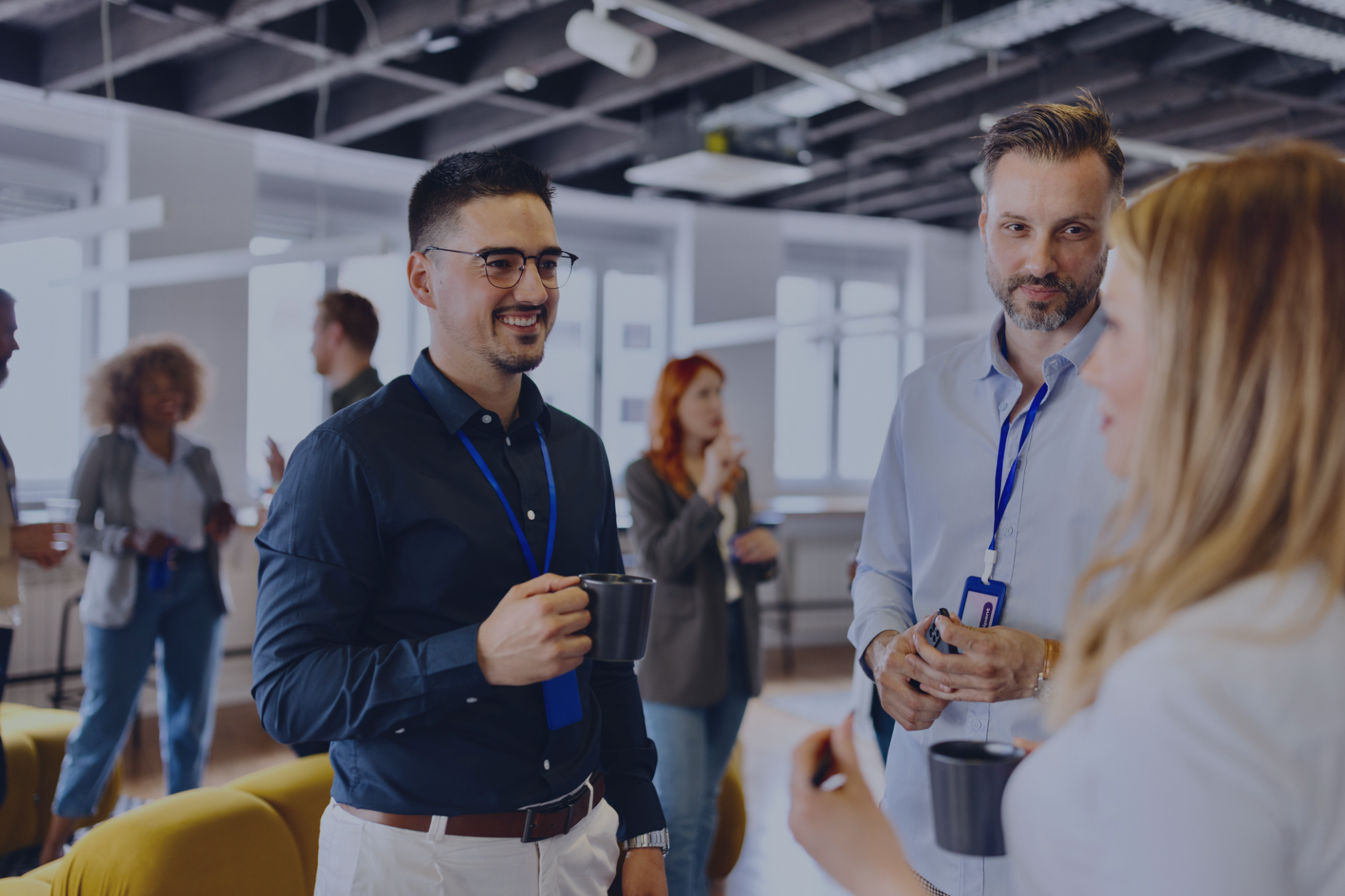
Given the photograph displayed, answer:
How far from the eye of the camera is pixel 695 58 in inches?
202

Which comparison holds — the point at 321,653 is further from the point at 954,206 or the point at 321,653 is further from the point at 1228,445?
the point at 954,206

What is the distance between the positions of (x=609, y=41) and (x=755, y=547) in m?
2.01

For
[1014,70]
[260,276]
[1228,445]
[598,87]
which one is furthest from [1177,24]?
[260,276]

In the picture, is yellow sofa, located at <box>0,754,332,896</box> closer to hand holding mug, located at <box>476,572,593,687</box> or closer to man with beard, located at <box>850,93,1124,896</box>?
hand holding mug, located at <box>476,572,593,687</box>

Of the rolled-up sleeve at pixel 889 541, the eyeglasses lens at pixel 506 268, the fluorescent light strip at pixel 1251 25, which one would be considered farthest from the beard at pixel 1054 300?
the fluorescent light strip at pixel 1251 25

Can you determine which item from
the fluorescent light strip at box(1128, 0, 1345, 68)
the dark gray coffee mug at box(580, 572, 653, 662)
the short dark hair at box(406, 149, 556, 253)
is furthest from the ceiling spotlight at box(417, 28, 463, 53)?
the dark gray coffee mug at box(580, 572, 653, 662)

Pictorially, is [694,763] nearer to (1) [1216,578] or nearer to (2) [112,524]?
(1) [1216,578]

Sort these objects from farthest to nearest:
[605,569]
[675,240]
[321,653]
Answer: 1. [675,240]
2. [605,569]
3. [321,653]

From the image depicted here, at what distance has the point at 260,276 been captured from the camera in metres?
6.67

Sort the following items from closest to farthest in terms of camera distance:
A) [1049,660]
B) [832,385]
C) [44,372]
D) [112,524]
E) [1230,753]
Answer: [1230,753], [1049,660], [112,524], [44,372], [832,385]

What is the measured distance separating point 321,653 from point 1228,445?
0.98 m

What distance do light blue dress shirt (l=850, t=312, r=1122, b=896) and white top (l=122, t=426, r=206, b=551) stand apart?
3.16m

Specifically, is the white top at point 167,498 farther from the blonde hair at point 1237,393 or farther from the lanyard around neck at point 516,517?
the blonde hair at point 1237,393

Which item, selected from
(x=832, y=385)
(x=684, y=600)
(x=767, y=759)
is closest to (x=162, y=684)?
(x=684, y=600)
